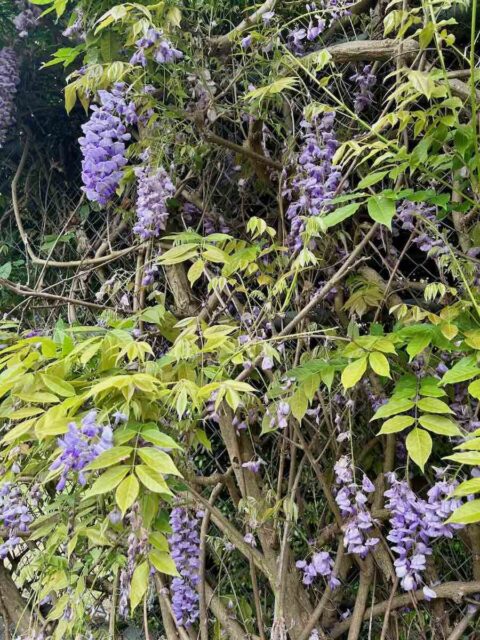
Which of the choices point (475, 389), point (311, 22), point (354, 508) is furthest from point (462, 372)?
point (311, 22)

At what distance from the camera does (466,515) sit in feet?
2.50

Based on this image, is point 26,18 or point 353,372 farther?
point 26,18

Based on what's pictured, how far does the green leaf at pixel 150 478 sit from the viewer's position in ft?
2.75

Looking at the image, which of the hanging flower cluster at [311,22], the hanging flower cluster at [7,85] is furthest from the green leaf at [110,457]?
the hanging flower cluster at [7,85]

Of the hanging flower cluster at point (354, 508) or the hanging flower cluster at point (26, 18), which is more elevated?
the hanging flower cluster at point (26, 18)

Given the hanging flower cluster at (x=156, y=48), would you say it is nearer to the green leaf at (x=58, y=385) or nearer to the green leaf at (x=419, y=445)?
the green leaf at (x=58, y=385)

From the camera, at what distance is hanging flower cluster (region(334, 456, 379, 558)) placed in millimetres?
1198

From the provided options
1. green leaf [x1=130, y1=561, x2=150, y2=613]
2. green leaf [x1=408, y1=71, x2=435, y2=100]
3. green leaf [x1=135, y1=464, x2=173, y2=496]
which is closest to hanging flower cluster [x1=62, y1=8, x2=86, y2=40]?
green leaf [x1=408, y1=71, x2=435, y2=100]

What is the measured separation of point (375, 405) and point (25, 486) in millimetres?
899

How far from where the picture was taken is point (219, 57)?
5.25ft

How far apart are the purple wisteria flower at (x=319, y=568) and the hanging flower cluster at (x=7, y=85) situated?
163 cm

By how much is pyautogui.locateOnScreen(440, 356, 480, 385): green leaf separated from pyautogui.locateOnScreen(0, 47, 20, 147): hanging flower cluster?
5.47ft

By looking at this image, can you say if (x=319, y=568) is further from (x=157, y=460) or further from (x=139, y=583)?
(x=157, y=460)

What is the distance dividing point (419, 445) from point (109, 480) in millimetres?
504
